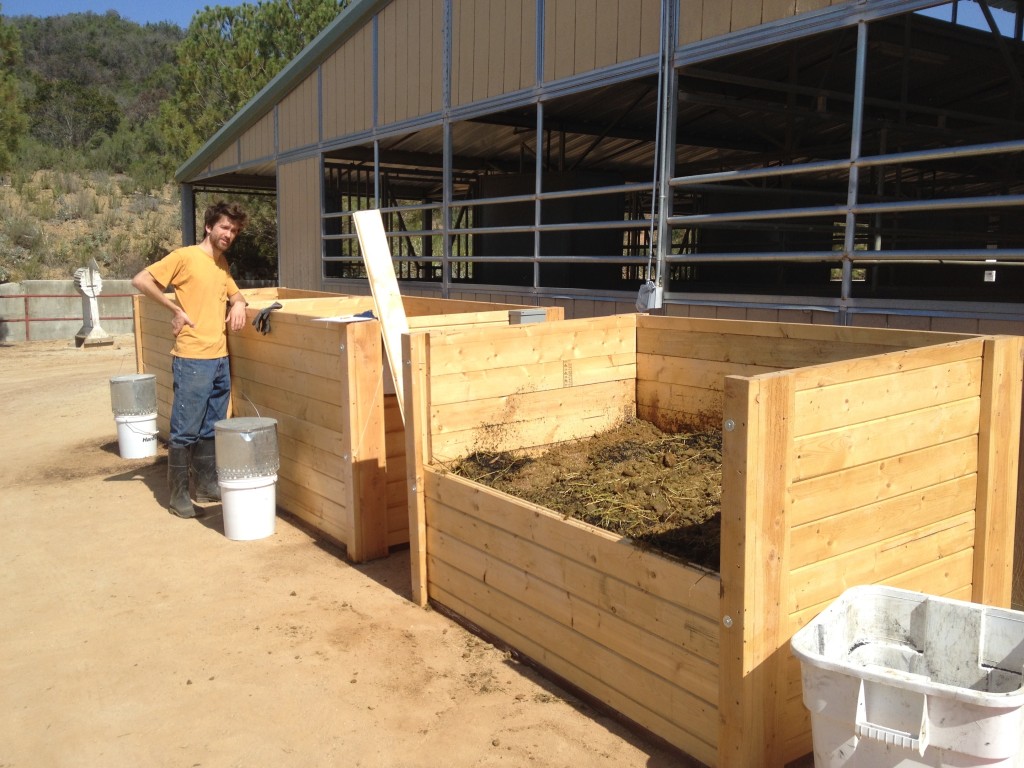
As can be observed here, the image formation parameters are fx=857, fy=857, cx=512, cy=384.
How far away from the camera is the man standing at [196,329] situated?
584cm

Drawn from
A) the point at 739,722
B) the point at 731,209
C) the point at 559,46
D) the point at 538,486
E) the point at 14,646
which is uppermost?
the point at 559,46

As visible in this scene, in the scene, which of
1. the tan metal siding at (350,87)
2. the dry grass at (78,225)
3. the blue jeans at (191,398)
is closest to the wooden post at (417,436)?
the blue jeans at (191,398)

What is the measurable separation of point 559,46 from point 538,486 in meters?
5.01

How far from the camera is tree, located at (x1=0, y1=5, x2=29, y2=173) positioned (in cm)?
2391

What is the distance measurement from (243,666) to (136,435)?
4.68 meters

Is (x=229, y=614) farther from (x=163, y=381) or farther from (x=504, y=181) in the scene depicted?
A: (x=504, y=181)

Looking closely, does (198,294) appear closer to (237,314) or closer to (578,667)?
(237,314)

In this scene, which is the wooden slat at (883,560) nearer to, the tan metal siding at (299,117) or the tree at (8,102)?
the tan metal siding at (299,117)

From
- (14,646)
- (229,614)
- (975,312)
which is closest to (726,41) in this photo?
(975,312)

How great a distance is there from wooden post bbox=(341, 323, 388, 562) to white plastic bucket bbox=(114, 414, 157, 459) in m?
3.58

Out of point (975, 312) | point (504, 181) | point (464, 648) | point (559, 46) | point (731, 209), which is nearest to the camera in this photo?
point (464, 648)

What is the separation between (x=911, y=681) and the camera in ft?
7.06

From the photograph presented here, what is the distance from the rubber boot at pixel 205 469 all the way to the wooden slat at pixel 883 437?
4.57m

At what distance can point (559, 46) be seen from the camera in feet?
25.1
